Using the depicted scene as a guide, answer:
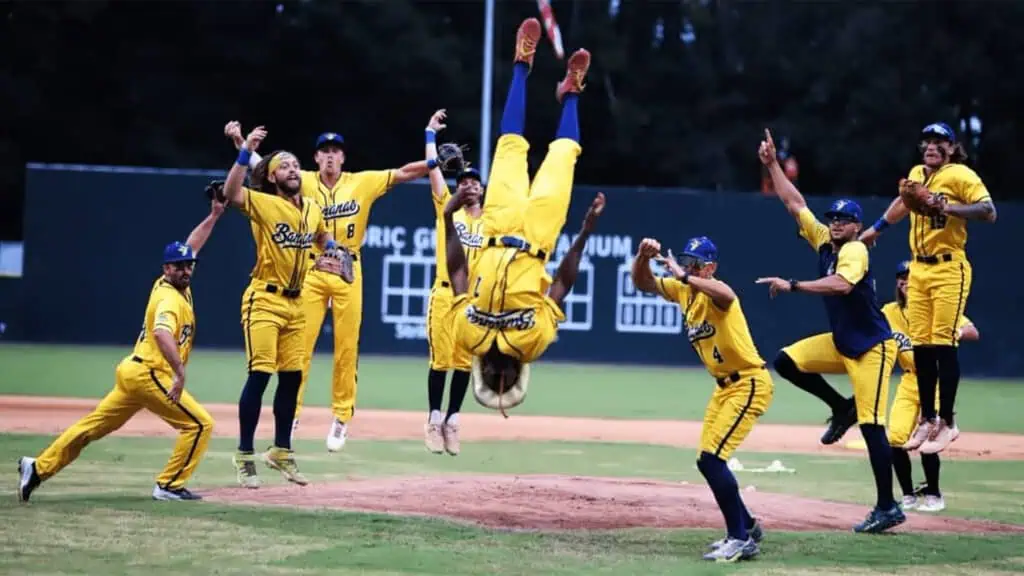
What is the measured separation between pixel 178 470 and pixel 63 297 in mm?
16942

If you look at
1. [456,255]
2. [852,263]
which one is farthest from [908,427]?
[456,255]

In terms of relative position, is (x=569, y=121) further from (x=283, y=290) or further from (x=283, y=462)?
(x=283, y=462)

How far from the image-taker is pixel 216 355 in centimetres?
2609

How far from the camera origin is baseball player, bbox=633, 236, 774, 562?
8.98 meters

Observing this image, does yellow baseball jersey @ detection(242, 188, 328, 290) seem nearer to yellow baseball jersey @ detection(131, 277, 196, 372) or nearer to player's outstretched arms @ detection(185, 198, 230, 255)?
player's outstretched arms @ detection(185, 198, 230, 255)

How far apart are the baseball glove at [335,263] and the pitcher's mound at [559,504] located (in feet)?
5.23

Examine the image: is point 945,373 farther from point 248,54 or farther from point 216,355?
point 248,54

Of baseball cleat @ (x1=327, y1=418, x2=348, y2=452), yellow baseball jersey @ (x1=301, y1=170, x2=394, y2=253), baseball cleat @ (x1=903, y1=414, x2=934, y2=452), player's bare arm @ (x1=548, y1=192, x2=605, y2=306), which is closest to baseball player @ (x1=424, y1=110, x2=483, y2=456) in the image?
Result: yellow baseball jersey @ (x1=301, y1=170, x2=394, y2=253)

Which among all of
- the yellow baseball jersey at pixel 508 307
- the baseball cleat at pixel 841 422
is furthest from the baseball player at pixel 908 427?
the yellow baseball jersey at pixel 508 307

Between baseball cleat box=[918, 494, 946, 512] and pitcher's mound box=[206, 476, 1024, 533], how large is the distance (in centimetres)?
25

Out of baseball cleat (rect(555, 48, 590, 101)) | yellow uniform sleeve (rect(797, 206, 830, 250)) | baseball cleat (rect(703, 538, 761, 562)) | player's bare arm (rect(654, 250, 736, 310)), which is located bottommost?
baseball cleat (rect(703, 538, 761, 562))

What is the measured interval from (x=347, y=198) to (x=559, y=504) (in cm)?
315

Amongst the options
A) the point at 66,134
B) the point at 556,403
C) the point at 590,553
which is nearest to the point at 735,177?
the point at 66,134

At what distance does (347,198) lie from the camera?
12.2 m
